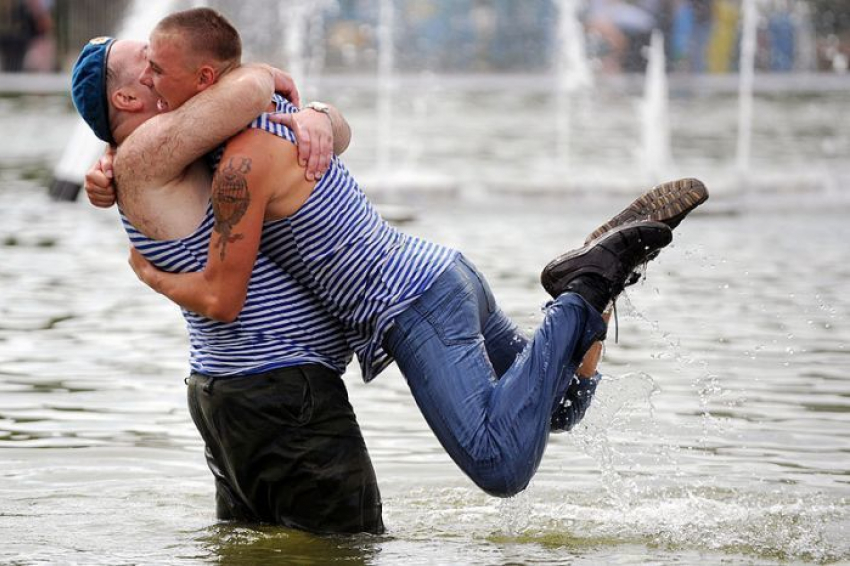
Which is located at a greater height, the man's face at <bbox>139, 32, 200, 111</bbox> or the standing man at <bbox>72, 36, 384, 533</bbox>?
the man's face at <bbox>139, 32, 200, 111</bbox>

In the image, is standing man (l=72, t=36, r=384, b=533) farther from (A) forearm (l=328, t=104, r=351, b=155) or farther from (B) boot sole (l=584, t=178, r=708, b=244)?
(B) boot sole (l=584, t=178, r=708, b=244)

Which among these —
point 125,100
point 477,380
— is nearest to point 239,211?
point 125,100

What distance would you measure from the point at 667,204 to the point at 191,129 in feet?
4.51

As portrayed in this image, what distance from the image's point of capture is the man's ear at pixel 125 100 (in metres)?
4.70

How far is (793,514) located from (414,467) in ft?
4.64

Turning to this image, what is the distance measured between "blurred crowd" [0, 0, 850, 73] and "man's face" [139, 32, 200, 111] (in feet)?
87.4

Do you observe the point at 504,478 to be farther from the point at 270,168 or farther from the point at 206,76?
the point at 206,76

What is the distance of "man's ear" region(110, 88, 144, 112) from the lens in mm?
4695

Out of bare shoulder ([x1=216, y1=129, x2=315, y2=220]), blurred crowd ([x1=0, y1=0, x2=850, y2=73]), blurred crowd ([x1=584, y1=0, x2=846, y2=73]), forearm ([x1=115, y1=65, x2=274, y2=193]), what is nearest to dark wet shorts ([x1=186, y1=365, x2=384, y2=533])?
bare shoulder ([x1=216, y1=129, x2=315, y2=220])

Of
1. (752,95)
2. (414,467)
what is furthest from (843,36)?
(414,467)

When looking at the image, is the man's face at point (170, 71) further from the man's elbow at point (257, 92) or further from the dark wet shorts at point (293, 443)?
the dark wet shorts at point (293, 443)

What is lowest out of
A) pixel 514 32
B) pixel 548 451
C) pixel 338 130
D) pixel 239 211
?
pixel 514 32

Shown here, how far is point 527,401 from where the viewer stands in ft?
15.6

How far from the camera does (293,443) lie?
4.79m
